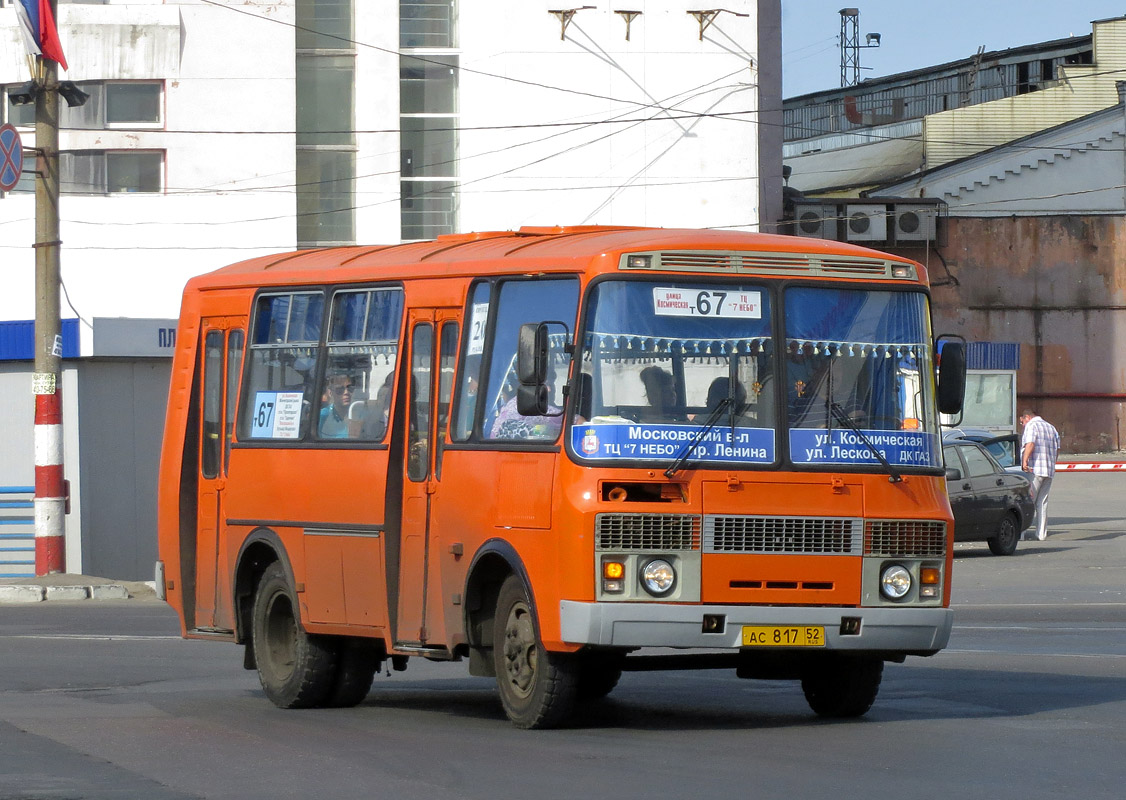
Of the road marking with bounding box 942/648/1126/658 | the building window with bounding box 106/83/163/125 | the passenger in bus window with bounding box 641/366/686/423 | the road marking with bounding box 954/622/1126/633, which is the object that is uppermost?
the building window with bounding box 106/83/163/125

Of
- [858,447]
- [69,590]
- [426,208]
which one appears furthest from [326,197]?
[858,447]

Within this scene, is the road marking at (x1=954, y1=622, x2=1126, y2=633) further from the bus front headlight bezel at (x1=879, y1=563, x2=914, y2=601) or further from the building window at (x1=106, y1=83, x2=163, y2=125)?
the building window at (x1=106, y1=83, x2=163, y2=125)

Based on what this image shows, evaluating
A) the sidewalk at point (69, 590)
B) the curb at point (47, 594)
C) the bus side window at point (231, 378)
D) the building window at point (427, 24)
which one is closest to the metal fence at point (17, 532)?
the sidewalk at point (69, 590)

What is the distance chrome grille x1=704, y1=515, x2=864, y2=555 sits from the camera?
9.67m

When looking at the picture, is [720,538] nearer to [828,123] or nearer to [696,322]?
[696,322]

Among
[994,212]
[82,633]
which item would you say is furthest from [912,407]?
[994,212]

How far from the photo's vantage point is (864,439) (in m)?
10.1

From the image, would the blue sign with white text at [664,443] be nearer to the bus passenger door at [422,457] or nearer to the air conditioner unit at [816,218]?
the bus passenger door at [422,457]

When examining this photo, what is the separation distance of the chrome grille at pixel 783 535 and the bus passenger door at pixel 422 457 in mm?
1776

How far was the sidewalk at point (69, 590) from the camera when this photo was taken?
840 inches

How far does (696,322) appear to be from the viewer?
988cm

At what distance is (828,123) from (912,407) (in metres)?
64.4

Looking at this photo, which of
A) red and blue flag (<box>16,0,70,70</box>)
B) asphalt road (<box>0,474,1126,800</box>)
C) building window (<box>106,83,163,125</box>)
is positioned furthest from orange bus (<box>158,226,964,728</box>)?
building window (<box>106,83,163,125</box>)

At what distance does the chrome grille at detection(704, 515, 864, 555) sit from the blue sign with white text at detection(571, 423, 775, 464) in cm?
32
